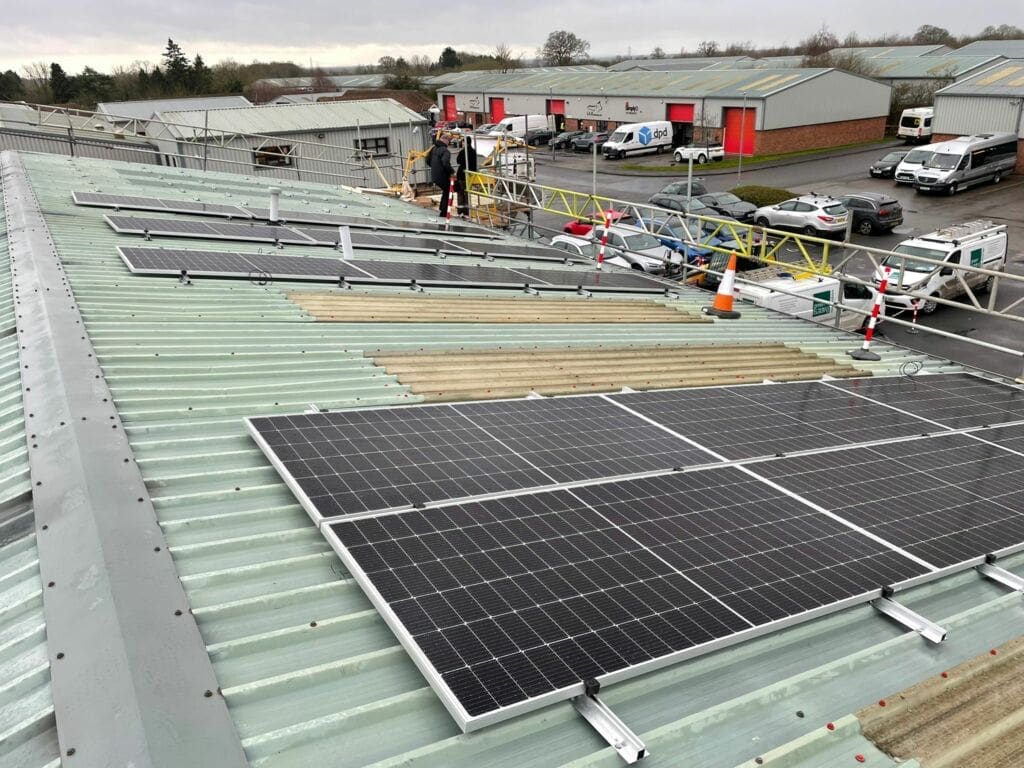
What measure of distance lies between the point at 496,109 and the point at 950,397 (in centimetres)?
8538

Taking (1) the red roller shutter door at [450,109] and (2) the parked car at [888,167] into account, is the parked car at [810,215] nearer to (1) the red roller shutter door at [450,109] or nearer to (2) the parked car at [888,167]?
(2) the parked car at [888,167]

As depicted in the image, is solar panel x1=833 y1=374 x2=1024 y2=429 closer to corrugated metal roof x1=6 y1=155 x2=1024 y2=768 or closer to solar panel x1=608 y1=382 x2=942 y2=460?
solar panel x1=608 y1=382 x2=942 y2=460

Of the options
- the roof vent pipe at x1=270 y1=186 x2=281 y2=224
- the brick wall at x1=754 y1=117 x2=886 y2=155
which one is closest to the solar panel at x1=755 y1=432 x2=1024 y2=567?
the roof vent pipe at x1=270 y1=186 x2=281 y2=224

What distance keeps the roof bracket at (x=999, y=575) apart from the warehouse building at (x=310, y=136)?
38638 mm

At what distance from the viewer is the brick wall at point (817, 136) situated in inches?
2507

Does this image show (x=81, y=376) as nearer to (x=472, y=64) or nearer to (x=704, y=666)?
(x=704, y=666)

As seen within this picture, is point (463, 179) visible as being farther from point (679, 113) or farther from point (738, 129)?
point (679, 113)

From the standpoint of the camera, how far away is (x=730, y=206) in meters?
42.8

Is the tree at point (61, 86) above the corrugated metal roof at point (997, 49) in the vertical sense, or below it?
below

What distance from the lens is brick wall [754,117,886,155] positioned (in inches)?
2507

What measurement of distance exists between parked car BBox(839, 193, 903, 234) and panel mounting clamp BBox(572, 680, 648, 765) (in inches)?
1618

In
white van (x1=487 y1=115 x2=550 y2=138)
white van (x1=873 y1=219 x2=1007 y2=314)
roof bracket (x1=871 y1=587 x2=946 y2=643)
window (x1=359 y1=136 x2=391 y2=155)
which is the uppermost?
white van (x1=487 y1=115 x2=550 y2=138)

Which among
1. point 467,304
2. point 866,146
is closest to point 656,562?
point 467,304

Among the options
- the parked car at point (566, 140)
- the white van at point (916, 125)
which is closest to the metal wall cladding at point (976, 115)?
the white van at point (916, 125)
